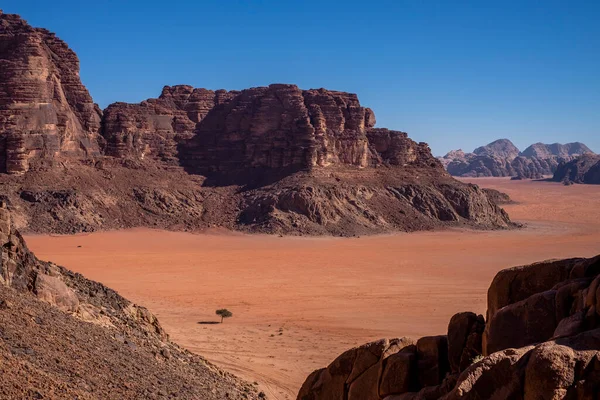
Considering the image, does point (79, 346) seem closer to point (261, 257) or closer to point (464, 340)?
point (464, 340)

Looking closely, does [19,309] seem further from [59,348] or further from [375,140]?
[375,140]

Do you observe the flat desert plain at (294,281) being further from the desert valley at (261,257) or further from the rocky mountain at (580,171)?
the rocky mountain at (580,171)

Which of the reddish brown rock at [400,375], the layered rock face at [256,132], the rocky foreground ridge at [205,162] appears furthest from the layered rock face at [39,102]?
the reddish brown rock at [400,375]

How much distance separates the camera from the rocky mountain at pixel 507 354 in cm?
786

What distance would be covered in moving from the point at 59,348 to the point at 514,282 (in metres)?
9.31

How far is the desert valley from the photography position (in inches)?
438

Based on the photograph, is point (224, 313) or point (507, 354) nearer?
point (507, 354)

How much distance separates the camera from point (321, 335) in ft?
86.9

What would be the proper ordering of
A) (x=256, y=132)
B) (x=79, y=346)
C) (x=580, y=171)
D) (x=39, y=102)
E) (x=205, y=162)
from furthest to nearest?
1. (x=580, y=171)
2. (x=205, y=162)
3. (x=256, y=132)
4. (x=39, y=102)
5. (x=79, y=346)

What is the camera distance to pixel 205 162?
76062 mm

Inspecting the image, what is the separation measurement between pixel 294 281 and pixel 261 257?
999 centimetres

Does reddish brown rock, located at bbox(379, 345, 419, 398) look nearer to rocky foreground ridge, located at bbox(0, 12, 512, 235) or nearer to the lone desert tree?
the lone desert tree

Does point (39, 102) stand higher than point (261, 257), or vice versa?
point (39, 102)

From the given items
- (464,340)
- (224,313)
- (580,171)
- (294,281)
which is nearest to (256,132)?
(294,281)
